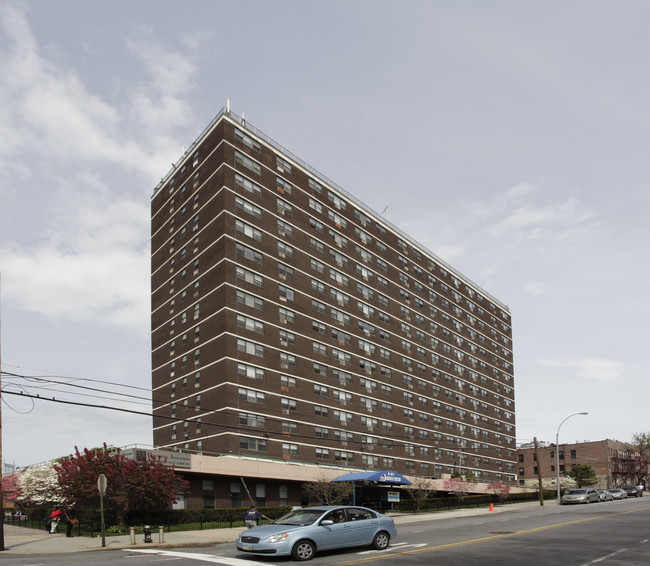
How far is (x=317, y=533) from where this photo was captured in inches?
726

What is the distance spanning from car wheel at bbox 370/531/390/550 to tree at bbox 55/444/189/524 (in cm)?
1839

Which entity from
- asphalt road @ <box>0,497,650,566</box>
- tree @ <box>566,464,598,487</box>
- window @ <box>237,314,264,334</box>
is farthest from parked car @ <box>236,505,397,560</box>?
tree @ <box>566,464,598,487</box>

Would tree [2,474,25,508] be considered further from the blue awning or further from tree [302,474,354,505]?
the blue awning

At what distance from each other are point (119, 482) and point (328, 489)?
23.2 metres

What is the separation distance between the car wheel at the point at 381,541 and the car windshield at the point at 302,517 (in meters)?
2.26

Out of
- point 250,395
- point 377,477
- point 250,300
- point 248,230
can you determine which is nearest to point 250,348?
point 250,395

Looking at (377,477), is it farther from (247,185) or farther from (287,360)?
(247,185)

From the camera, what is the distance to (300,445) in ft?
195

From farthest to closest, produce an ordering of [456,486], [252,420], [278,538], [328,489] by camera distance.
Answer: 1. [456,486]
2. [252,420]
3. [328,489]
4. [278,538]

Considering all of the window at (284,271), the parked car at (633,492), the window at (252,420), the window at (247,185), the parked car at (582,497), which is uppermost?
the window at (247,185)

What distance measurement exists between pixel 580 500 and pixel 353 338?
2781cm

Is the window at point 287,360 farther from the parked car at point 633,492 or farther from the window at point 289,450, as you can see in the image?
the parked car at point 633,492

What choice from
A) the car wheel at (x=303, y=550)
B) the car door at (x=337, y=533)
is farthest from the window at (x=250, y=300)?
the car wheel at (x=303, y=550)

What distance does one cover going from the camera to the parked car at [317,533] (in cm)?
1767
